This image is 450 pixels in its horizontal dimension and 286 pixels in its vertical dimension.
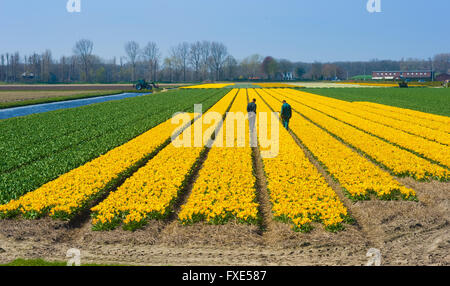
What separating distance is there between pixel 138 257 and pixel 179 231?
1385 mm

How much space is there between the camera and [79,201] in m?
10.6

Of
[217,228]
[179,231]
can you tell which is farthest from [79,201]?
[217,228]

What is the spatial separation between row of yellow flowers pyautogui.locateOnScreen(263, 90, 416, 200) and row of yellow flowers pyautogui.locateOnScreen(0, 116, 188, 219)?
7.40 meters

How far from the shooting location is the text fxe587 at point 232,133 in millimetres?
18663

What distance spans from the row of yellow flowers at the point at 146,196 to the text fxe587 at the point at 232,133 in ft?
12.0

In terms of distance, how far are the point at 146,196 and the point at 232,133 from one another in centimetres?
1133

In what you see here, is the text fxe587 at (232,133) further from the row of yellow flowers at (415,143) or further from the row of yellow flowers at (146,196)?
the row of yellow flowers at (415,143)

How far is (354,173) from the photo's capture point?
13.2 meters

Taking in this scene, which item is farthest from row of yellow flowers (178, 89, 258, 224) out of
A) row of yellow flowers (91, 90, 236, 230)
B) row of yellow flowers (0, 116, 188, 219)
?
row of yellow flowers (0, 116, 188, 219)

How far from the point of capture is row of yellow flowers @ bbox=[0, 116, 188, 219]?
10086 millimetres
